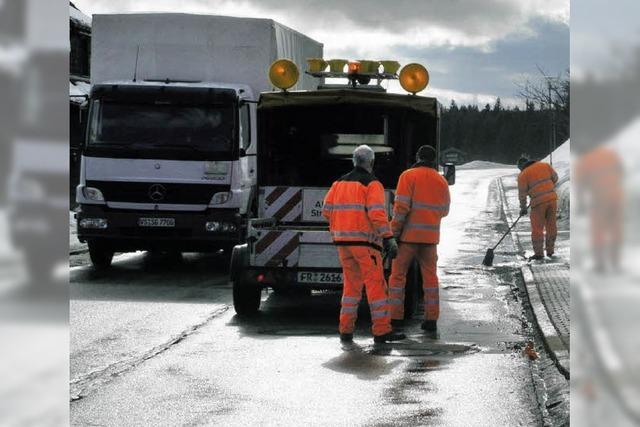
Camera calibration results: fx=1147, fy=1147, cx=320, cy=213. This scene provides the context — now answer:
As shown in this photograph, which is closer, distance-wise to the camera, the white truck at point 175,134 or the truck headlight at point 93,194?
the white truck at point 175,134

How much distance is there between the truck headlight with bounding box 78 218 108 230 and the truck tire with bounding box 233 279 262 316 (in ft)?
14.7

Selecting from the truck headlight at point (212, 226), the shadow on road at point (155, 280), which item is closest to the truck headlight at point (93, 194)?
the shadow on road at point (155, 280)

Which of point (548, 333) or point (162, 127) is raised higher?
point (162, 127)

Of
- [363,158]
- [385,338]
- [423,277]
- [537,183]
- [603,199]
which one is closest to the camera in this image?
[603,199]

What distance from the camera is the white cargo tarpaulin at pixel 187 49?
16344mm

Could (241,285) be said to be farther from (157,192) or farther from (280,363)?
(157,192)

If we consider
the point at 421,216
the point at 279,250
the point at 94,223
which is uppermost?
the point at 421,216

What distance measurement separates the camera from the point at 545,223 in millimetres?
19688

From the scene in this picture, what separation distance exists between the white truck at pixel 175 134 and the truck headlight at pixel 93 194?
0.05 ft

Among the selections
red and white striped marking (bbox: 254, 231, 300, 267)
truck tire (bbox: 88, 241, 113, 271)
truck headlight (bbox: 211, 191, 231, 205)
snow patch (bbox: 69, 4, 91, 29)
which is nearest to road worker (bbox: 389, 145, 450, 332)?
red and white striped marking (bbox: 254, 231, 300, 267)

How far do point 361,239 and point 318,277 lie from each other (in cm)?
173

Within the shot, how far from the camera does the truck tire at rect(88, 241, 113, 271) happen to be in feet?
55.1

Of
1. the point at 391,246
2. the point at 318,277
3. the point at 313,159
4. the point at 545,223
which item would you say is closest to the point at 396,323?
the point at 318,277

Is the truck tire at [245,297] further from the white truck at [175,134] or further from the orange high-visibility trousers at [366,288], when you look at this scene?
the white truck at [175,134]
